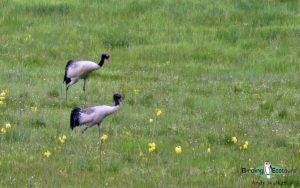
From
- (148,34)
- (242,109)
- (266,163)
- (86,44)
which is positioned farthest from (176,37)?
(266,163)

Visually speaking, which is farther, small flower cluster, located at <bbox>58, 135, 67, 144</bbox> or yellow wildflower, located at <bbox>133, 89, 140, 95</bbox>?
yellow wildflower, located at <bbox>133, 89, 140, 95</bbox>

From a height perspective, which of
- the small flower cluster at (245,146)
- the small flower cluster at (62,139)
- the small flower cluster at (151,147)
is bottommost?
the small flower cluster at (245,146)

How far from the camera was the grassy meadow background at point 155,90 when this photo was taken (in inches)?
375

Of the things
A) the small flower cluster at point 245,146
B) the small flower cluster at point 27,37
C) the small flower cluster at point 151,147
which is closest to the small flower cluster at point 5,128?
the small flower cluster at point 151,147

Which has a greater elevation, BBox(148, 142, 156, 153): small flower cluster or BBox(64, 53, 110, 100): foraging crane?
BBox(64, 53, 110, 100): foraging crane

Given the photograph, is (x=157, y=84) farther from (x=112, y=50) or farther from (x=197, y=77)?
(x=112, y=50)

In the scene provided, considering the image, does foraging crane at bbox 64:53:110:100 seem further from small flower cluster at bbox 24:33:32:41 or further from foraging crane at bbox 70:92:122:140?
small flower cluster at bbox 24:33:32:41

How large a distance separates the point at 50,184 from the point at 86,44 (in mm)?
13997

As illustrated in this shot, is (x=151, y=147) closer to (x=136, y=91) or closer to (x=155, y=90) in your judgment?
(x=136, y=91)

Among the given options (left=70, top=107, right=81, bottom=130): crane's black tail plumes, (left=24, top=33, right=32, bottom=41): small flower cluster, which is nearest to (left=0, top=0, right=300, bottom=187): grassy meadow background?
(left=24, top=33, right=32, bottom=41): small flower cluster

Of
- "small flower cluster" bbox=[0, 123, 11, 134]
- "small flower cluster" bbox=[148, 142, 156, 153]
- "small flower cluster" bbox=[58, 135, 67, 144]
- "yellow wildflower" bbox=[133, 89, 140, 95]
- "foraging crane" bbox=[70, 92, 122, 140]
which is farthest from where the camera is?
"yellow wildflower" bbox=[133, 89, 140, 95]

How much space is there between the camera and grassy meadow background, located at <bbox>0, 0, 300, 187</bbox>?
952 cm

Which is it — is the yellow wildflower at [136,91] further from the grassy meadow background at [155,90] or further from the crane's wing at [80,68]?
the crane's wing at [80,68]

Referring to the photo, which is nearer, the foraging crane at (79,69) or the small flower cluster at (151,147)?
the small flower cluster at (151,147)
